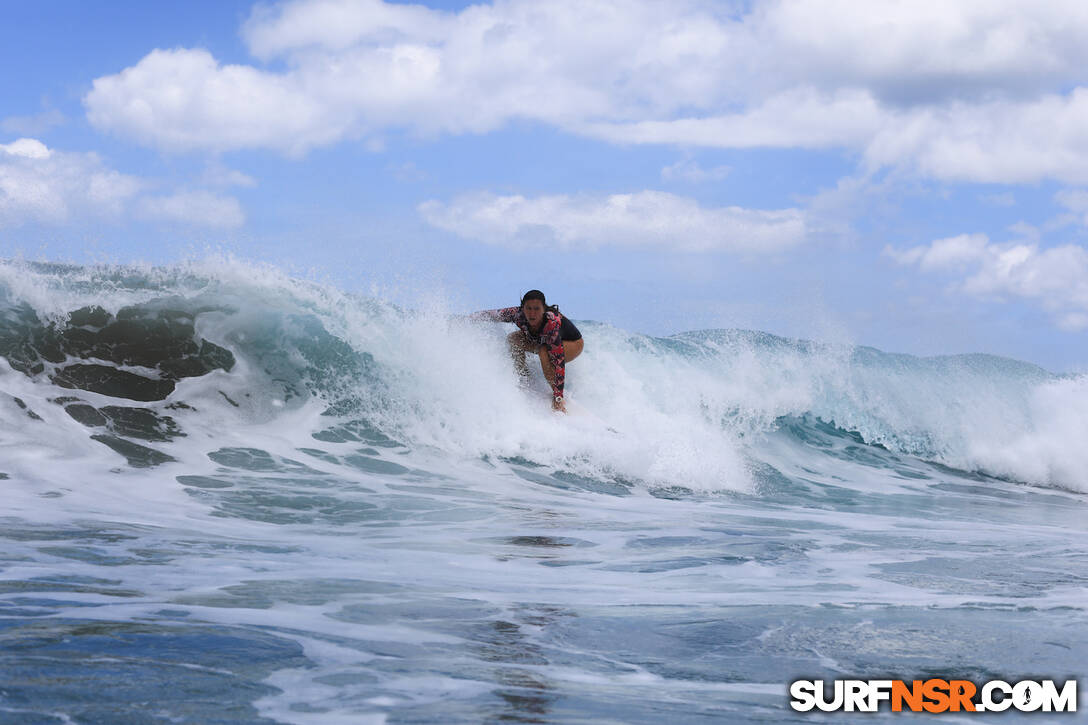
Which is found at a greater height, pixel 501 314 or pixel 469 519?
pixel 501 314

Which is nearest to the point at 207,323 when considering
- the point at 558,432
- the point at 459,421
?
the point at 459,421

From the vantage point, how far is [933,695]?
10.1ft

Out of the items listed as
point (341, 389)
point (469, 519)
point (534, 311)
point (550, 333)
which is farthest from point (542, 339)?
point (469, 519)

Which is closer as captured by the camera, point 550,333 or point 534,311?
point 534,311

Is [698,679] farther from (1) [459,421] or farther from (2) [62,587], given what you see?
(1) [459,421]

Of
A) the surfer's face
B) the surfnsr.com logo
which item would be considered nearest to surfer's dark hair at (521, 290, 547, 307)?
the surfer's face

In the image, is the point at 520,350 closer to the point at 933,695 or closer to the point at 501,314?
the point at 501,314

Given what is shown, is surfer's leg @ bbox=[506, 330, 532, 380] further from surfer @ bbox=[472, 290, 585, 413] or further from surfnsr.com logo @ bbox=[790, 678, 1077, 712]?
surfnsr.com logo @ bbox=[790, 678, 1077, 712]

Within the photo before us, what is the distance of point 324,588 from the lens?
4.27m

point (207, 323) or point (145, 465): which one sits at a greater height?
point (207, 323)

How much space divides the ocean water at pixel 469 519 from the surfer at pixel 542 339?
8.8 inches

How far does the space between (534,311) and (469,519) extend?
3655 mm

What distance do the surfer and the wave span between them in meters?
0.19

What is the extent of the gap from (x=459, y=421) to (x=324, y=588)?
553 cm
